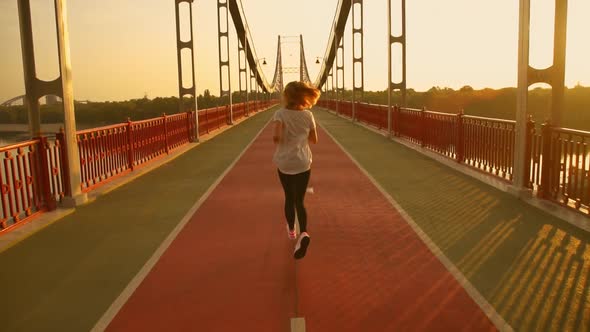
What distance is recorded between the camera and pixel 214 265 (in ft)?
18.3

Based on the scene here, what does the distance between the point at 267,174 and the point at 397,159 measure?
4.32 m

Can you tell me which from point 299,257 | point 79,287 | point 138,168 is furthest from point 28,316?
point 138,168

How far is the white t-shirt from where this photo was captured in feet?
18.2

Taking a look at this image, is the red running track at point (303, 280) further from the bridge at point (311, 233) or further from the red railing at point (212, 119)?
the red railing at point (212, 119)

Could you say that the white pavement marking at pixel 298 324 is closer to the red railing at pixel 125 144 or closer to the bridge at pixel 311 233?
the bridge at pixel 311 233

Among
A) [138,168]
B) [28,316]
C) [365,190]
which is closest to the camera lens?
[28,316]

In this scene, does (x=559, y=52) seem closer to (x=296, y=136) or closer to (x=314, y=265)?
(x=296, y=136)

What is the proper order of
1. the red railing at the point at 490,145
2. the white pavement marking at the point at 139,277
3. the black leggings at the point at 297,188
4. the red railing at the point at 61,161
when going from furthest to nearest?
the red railing at the point at 490,145 < the red railing at the point at 61,161 < the black leggings at the point at 297,188 < the white pavement marking at the point at 139,277

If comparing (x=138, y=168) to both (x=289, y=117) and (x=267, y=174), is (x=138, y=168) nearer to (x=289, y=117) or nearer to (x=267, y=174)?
(x=267, y=174)

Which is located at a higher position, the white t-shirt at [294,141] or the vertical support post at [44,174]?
the white t-shirt at [294,141]

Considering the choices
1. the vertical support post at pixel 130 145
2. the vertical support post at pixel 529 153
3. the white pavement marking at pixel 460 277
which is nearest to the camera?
the white pavement marking at pixel 460 277

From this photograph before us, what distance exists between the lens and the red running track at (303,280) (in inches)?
164

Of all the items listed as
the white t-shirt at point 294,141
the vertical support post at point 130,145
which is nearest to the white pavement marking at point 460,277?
the white t-shirt at point 294,141

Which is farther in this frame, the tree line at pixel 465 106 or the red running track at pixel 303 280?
the tree line at pixel 465 106
